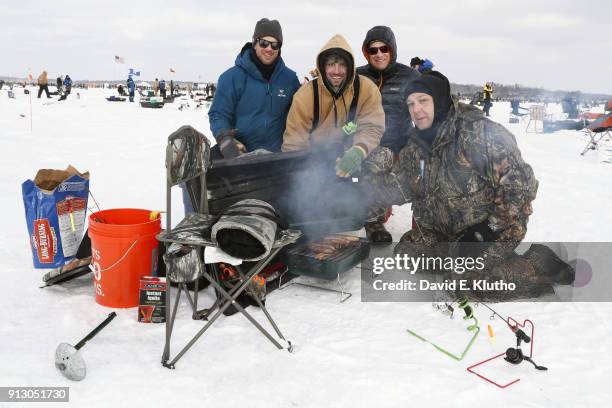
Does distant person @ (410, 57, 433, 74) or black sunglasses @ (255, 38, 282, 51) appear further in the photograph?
distant person @ (410, 57, 433, 74)

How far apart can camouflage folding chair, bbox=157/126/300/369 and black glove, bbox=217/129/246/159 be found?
3.53ft

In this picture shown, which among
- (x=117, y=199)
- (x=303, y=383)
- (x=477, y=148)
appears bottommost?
(x=303, y=383)

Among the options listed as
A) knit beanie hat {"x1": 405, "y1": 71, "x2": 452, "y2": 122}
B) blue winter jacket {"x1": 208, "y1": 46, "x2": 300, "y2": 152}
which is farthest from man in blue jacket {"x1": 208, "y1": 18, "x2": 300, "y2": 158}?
knit beanie hat {"x1": 405, "y1": 71, "x2": 452, "y2": 122}

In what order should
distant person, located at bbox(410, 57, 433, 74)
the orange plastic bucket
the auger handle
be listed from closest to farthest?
the auger handle → the orange plastic bucket → distant person, located at bbox(410, 57, 433, 74)

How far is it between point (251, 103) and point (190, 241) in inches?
92.5

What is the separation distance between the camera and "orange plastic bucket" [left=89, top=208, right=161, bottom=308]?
10.2 ft

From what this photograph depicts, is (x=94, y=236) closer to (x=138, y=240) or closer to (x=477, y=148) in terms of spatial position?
(x=138, y=240)

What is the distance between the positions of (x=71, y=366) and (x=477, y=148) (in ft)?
9.86

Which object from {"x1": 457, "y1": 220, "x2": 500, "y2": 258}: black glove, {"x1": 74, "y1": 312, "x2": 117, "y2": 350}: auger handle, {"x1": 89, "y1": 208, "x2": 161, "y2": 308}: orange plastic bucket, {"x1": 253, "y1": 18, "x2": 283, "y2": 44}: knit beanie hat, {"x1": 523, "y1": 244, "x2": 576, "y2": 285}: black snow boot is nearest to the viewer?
{"x1": 74, "y1": 312, "x2": 117, "y2": 350}: auger handle

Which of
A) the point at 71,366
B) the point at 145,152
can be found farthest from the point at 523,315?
the point at 145,152

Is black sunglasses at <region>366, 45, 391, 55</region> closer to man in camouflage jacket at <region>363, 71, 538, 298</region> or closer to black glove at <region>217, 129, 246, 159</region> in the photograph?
man in camouflage jacket at <region>363, 71, 538, 298</region>

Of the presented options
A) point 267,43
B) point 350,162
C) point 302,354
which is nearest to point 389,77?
point 267,43

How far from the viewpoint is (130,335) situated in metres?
2.93

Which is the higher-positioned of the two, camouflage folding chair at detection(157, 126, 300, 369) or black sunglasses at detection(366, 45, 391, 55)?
black sunglasses at detection(366, 45, 391, 55)
